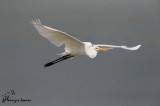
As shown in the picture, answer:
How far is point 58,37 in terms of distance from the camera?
5473mm

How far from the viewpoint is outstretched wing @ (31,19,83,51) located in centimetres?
525

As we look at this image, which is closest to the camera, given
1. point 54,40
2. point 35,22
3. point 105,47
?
point 35,22

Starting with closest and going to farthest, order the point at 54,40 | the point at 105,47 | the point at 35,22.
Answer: the point at 35,22 < the point at 54,40 < the point at 105,47

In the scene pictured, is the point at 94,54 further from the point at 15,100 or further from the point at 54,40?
the point at 15,100

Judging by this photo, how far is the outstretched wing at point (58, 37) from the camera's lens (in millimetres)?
5246

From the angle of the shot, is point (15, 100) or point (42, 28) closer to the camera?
point (42, 28)

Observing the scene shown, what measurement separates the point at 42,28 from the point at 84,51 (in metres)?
0.65

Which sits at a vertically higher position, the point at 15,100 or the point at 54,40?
the point at 54,40

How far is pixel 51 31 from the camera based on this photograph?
17.4 feet

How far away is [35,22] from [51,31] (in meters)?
0.25

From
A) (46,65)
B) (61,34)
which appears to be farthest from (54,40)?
(46,65)

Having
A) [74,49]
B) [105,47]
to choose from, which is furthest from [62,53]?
[105,47]

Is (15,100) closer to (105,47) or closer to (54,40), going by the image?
(54,40)

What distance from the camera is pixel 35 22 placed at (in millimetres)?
5145
